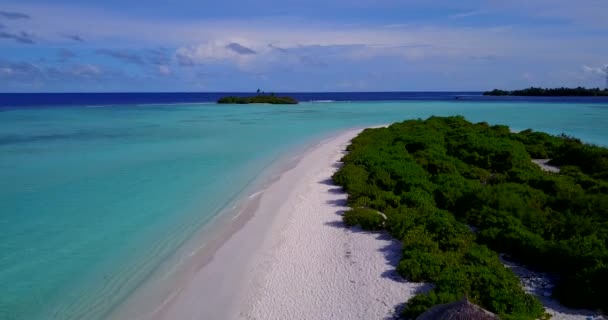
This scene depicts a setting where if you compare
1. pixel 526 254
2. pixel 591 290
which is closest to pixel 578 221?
pixel 526 254

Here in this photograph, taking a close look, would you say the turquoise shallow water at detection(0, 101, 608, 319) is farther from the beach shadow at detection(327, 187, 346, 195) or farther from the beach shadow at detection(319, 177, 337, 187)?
the beach shadow at detection(327, 187, 346, 195)

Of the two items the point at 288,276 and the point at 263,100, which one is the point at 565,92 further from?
A: the point at 288,276

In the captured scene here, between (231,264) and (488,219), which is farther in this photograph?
(488,219)

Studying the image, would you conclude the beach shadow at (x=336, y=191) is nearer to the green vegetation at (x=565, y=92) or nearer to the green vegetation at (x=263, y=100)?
the green vegetation at (x=263, y=100)

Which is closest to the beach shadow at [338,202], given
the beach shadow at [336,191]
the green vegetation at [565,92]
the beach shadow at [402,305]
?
the beach shadow at [336,191]

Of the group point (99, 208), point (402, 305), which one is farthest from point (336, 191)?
point (402, 305)

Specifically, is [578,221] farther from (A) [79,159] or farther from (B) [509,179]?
(A) [79,159]

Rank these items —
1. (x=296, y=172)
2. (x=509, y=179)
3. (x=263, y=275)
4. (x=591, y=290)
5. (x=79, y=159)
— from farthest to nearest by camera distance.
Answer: (x=79, y=159), (x=296, y=172), (x=509, y=179), (x=263, y=275), (x=591, y=290)
